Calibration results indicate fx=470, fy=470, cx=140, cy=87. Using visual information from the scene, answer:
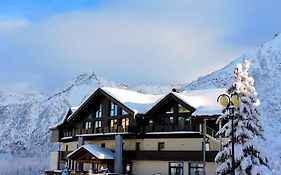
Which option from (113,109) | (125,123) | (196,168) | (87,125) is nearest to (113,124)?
(113,109)

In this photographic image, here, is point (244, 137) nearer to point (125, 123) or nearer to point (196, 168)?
point (196, 168)

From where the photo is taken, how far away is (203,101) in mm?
42656

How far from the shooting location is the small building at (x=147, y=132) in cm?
4128

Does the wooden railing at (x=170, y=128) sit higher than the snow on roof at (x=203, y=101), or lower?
lower

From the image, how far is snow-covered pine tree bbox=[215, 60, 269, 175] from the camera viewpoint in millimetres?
27219

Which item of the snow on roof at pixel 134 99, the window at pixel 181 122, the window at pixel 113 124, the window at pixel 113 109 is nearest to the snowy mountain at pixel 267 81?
the snow on roof at pixel 134 99

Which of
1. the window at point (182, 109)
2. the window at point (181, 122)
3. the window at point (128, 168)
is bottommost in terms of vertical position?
the window at point (128, 168)

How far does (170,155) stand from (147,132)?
3.69m

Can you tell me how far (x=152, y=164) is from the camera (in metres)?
44.8

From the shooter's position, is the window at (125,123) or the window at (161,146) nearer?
the window at (161,146)

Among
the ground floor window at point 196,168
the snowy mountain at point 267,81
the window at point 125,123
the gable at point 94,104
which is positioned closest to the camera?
the ground floor window at point 196,168

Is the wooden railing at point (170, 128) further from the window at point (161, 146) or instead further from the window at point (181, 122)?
the window at point (161, 146)

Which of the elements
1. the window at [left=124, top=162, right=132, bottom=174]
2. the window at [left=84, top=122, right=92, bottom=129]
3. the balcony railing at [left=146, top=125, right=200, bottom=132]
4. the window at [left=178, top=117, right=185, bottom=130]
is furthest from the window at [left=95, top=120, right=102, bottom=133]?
the window at [left=178, top=117, right=185, bottom=130]

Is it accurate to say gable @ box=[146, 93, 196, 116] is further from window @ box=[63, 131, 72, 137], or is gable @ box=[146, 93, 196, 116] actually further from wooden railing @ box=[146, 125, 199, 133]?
window @ box=[63, 131, 72, 137]
